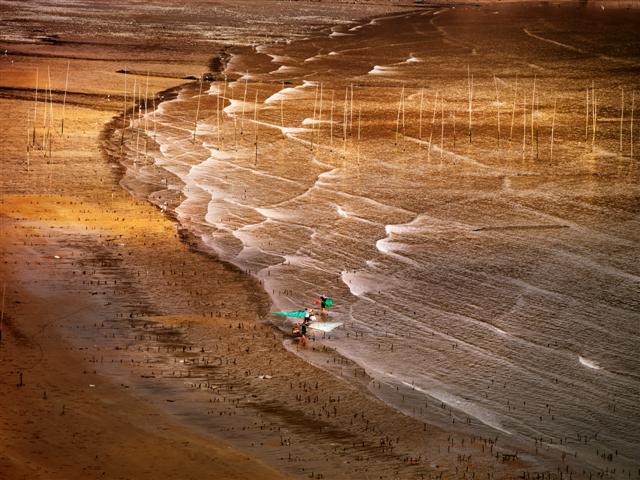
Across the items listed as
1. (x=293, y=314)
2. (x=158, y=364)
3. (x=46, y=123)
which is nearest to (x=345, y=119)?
(x=46, y=123)

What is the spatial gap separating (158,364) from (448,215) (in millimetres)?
11272

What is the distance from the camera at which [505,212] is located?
27734 mm

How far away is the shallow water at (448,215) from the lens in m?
18.0

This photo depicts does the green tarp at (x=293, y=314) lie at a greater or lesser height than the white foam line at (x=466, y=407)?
greater

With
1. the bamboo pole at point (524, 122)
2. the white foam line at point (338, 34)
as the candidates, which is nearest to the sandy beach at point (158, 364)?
the bamboo pole at point (524, 122)

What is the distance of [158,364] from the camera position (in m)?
17.6

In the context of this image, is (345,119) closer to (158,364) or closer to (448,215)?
(448,215)

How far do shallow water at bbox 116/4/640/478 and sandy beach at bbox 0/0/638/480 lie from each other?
1.39 ft

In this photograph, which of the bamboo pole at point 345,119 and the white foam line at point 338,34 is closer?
the bamboo pole at point 345,119

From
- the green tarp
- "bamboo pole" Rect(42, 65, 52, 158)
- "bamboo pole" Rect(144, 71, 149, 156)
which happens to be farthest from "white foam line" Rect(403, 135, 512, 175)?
the green tarp

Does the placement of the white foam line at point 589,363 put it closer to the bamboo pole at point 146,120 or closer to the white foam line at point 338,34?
the bamboo pole at point 146,120

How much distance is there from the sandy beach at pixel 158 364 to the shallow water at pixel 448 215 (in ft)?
1.39

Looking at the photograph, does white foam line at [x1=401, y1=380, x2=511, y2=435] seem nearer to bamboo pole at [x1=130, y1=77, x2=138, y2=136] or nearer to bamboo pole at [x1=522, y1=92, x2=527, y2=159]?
bamboo pole at [x1=522, y1=92, x2=527, y2=159]

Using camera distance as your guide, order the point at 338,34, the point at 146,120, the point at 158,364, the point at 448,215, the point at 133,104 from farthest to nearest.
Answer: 1. the point at 338,34
2. the point at 133,104
3. the point at 146,120
4. the point at 448,215
5. the point at 158,364
